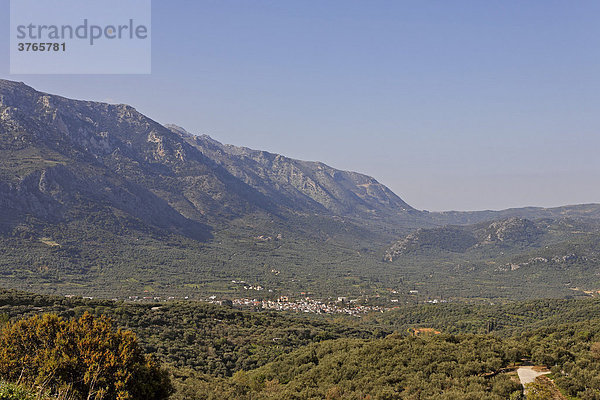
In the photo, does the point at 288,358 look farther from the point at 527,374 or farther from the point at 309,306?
the point at 309,306

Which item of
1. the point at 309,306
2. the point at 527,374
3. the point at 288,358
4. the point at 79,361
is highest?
the point at 79,361

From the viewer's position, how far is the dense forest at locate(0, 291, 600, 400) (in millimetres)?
19906

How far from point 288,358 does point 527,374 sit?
1032 inches

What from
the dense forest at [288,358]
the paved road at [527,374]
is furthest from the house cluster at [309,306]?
the paved road at [527,374]

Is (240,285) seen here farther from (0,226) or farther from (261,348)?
(261,348)

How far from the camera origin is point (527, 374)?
22641 mm

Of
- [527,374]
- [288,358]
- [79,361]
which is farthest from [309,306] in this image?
[79,361]

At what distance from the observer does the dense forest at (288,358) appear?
784 inches

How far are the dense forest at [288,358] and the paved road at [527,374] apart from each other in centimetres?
50

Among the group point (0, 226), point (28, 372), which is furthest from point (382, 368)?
point (0, 226)

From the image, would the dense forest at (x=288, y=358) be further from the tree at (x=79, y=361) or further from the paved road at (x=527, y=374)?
the paved road at (x=527, y=374)

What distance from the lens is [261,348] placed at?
174ft

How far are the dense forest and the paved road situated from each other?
50 centimetres

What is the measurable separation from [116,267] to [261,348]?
152248mm
